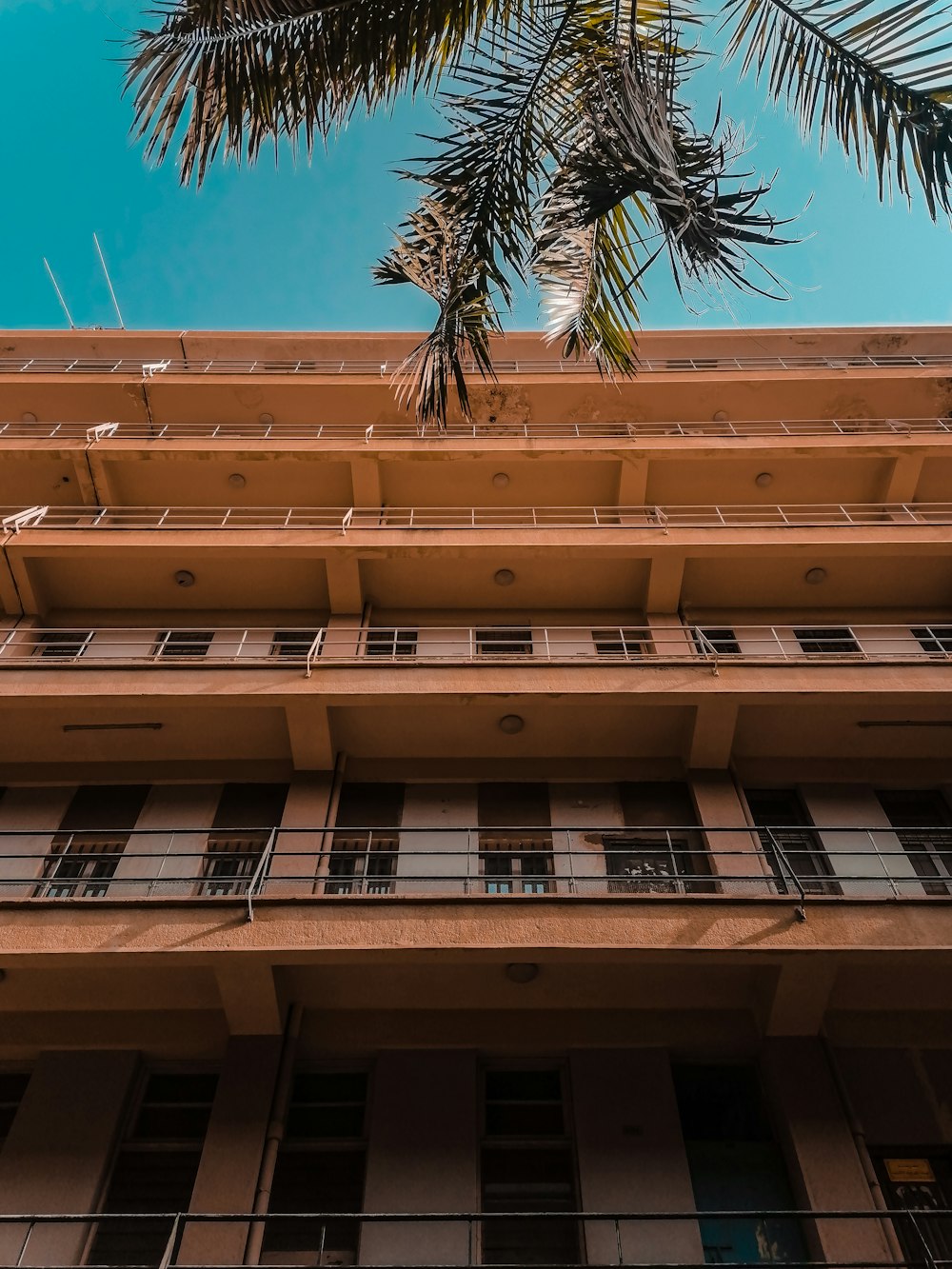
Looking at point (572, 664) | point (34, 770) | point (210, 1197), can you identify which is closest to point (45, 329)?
point (34, 770)

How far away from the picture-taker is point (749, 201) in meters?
4.79

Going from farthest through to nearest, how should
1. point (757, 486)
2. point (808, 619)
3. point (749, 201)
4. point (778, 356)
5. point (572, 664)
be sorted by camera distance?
1. point (778, 356)
2. point (757, 486)
3. point (808, 619)
4. point (572, 664)
5. point (749, 201)

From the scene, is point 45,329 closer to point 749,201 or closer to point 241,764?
point 241,764

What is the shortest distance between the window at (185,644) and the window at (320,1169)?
6412 millimetres

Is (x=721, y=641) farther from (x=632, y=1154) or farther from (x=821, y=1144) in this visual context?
(x=632, y=1154)

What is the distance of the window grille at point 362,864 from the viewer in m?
9.17

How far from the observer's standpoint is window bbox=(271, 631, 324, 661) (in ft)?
39.6

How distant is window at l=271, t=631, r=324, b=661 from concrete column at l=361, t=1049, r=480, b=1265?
5918 mm

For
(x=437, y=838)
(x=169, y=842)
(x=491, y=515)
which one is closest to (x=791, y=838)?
(x=437, y=838)

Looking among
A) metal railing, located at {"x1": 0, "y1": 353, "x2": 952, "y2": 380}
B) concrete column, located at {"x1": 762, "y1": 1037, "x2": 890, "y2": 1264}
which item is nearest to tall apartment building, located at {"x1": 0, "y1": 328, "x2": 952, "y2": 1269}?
concrete column, located at {"x1": 762, "y1": 1037, "x2": 890, "y2": 1264}

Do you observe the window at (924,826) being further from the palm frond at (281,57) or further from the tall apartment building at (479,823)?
the palm frond at (281,57)

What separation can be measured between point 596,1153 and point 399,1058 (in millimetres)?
2023

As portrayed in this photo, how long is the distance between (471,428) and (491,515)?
7.99 feet

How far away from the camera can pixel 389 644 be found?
12.0 metres
